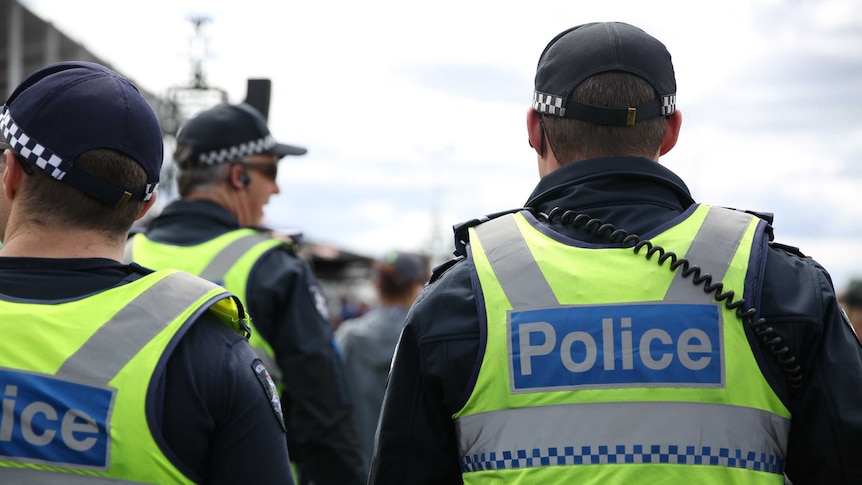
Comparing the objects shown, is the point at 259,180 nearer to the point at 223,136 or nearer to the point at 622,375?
the point at 223,136

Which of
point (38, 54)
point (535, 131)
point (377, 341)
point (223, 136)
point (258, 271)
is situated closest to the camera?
point (535, 131)

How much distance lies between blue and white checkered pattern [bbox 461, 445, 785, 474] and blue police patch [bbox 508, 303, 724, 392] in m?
0.14

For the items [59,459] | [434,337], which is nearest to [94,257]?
[59,459]

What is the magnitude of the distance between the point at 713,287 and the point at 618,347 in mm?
261

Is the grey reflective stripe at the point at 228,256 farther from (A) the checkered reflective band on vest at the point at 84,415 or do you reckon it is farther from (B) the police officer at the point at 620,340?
(A) the checkered reflective band on vest at the point at 84,415

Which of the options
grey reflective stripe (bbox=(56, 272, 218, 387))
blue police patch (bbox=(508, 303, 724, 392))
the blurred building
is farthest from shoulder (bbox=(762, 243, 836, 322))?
the blurred building

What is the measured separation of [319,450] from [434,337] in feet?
7.12

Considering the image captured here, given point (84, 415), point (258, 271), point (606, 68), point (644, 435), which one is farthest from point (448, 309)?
point (258, 271)

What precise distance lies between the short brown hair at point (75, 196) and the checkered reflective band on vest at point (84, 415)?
0.22m

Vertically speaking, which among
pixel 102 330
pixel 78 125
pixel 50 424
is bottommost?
pixel 50 424

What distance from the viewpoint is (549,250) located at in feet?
7.96

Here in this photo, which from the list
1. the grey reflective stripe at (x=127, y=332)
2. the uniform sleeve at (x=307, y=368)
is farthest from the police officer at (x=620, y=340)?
the uniform sleeve at (x=307, y=368)

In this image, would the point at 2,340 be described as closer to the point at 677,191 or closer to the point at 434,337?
the point at 434,337

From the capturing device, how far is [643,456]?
2232 mm
